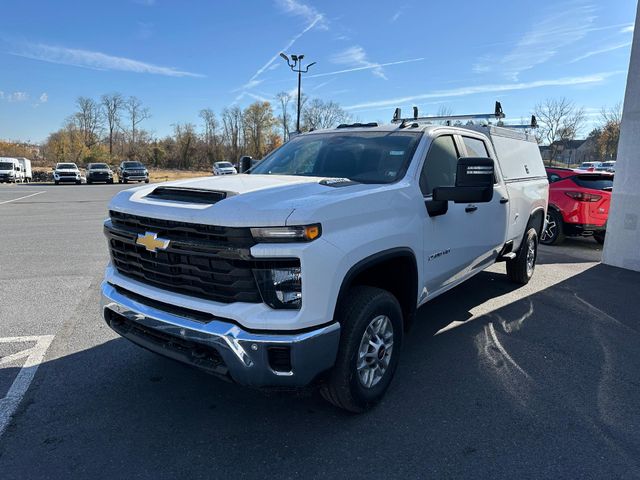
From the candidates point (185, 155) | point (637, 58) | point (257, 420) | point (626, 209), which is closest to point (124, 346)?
point (257, 420)

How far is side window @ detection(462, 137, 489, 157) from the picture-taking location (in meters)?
4.50

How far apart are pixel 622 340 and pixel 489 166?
2574 millimetres

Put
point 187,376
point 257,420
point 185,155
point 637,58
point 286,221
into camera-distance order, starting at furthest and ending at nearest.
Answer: point 185,155, point 637,58, point 187,376, point 257,420, point 286,221

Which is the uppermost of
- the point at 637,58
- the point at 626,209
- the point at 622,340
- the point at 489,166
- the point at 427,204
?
the point at 637,58

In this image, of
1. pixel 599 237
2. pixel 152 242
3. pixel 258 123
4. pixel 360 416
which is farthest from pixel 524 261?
pixel 258 123

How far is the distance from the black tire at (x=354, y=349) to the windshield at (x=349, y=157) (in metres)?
0.96

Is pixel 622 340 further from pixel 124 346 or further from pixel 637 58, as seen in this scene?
pixel 637 58

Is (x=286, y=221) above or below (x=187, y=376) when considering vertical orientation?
above

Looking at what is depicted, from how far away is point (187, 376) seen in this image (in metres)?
3.60

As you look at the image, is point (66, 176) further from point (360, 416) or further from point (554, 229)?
point (360, 416)

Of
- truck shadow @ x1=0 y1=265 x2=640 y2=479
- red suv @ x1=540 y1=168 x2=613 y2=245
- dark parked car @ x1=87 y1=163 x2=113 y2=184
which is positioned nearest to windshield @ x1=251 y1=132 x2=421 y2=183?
truck shadow @ x1=0 y1=265 x2=640 y2=479

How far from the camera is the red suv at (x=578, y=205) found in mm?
9383

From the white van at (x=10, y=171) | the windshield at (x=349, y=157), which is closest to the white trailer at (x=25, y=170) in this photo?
the white van at (x=10, y=171)

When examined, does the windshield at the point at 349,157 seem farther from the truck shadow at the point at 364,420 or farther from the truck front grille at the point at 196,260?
the truck shadow at the point at 364,420
